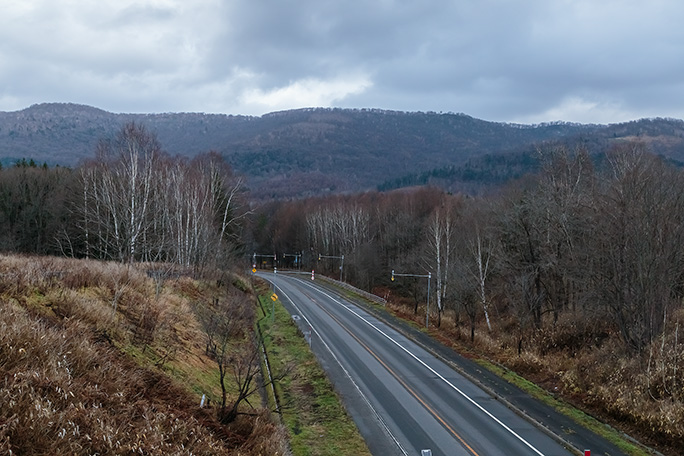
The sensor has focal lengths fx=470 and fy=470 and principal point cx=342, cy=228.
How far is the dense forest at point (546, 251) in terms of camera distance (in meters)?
23.9

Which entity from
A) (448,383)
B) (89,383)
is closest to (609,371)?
(448,383)

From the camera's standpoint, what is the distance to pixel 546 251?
36094 mm

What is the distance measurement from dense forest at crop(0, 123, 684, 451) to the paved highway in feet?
14.6

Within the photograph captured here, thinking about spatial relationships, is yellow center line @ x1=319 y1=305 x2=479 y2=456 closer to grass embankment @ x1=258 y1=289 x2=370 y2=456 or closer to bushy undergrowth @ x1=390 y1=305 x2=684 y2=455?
grass embankment @ x1=258 y1=289 x2=370 y2=456

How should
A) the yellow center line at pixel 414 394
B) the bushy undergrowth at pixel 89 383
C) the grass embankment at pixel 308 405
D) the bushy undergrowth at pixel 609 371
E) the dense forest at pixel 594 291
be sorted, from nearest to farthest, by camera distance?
1. the bushy undergrowth at pixel 89 383
2. the grass embankment at pixel 308 405
3. the bushy undergrowth at pixel 609 371
4. the yellow center line at pixel 414 394
5. the dense forest at pixel 594 291

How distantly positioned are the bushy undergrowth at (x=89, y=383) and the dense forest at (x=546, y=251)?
443 inches

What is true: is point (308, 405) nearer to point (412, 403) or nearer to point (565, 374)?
point (412, 403)

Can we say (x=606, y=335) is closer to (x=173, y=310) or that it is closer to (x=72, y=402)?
(x=173, y=310)

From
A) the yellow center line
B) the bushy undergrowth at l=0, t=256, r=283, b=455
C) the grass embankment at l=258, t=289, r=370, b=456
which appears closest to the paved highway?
the yellow center line

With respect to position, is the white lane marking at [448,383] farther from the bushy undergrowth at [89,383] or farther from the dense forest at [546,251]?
the bushy undergrowth at [89,383]

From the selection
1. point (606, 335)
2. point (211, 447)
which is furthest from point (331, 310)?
point (211, 447)

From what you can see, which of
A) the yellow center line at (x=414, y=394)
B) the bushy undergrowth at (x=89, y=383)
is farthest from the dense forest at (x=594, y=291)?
the bushy undergrowth at (x=89, y=383)

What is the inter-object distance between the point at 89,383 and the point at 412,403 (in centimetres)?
1663

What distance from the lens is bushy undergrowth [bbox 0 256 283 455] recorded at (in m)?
9.62
